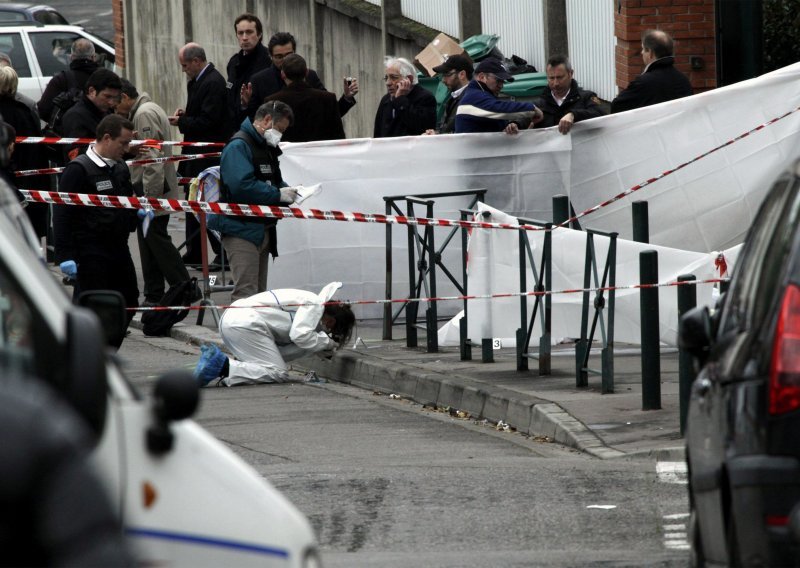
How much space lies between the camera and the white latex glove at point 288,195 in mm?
12695

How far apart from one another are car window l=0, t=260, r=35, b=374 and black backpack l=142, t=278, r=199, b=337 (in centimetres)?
980

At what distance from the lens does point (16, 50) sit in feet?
83.6

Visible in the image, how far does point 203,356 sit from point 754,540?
727 centimetres

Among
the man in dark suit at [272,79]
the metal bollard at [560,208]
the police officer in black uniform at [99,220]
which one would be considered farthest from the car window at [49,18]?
the metal bollard at [560,208]

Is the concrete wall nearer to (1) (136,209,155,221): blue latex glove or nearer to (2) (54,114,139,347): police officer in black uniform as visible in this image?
(1) (136,209,155,221): blue latex glove

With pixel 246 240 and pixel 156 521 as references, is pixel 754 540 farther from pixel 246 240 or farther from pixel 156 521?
pixel 246 240

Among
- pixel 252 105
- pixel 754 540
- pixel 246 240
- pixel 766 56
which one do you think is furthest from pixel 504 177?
pixel 754 540

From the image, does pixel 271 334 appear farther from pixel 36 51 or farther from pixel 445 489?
pixel 36 51

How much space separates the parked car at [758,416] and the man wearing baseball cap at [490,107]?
7989 mm

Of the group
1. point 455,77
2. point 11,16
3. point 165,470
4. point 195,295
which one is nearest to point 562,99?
point 455,77

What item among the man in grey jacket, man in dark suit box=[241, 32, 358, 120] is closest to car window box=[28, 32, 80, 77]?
the man in grey jacket

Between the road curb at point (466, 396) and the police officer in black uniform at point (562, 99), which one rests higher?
the police officer in black uniform at point (562, 99)

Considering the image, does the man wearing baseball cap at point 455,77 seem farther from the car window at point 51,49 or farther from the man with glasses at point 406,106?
the car window at point 51,49

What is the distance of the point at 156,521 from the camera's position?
138 inches
